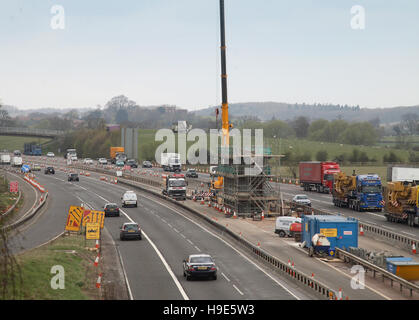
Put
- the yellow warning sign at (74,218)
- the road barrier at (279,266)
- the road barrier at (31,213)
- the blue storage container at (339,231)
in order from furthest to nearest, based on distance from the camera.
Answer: the road barrier at (31,213)
the yellow warning sign at (74,218)
the blue storage container at (339,231)
the road barrier at (279,266)

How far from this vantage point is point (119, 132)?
632 feet

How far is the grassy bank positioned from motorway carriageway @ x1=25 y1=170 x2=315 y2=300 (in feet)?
7.00

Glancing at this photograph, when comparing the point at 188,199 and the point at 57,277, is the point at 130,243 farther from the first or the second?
the point at 188,199

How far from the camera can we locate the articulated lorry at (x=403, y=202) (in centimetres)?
5456

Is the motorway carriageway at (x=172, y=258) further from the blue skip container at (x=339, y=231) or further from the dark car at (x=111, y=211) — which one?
the blue skip container at (x=339, y=231)

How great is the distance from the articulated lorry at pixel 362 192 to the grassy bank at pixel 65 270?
110ft

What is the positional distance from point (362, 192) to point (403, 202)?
34.3ft

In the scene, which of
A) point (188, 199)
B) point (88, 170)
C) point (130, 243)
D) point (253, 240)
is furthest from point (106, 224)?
point (88, 170)

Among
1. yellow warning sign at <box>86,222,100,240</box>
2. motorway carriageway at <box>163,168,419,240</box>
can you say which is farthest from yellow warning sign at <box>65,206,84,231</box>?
motorway carriageway at <box>163,168,419,240</box>

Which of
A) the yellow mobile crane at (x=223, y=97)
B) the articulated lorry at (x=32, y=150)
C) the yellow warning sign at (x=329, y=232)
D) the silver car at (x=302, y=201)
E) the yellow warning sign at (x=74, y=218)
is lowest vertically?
the silver car at (x=302, y=201)

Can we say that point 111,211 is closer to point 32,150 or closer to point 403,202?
point 403,202

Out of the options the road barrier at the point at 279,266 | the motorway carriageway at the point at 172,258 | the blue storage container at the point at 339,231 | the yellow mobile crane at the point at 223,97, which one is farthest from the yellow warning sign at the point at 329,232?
the yellow mobile crane at the point at 223,97

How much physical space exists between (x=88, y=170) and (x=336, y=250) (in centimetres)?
9488

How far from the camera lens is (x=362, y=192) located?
66.7 m
